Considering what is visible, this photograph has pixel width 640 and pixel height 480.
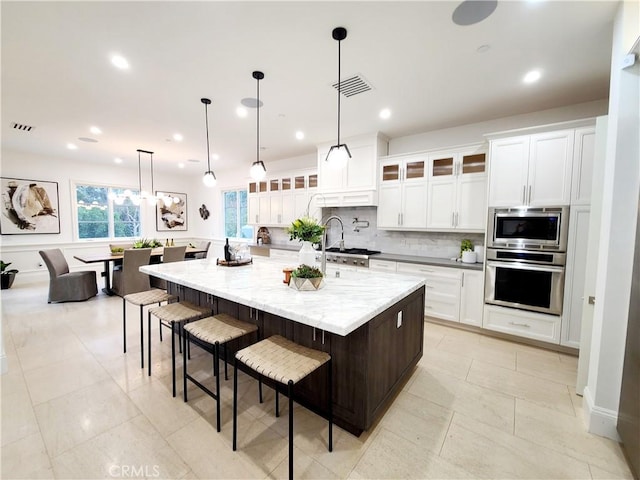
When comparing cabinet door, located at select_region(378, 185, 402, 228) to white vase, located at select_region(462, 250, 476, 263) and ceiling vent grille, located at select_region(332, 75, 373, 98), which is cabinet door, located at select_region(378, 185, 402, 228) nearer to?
white vase, located at select_region(462, 250, 476, 263)

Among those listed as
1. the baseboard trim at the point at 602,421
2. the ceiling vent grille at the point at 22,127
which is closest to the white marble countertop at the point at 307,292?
the baseboard trim at the point at 602,421

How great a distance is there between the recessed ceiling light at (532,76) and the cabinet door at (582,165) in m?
0.71

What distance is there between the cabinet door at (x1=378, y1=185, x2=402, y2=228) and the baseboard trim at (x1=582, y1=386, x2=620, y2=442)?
289 cm

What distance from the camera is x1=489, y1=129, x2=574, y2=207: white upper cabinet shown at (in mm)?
2861

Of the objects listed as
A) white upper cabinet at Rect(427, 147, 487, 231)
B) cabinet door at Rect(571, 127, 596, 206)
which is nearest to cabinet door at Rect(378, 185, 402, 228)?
white upper cabinet at Rect(427, 147, 487, 231)

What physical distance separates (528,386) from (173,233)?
28.9 feet

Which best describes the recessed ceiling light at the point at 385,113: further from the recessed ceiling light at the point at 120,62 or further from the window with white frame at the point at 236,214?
the window with white frame at the point at 236,214

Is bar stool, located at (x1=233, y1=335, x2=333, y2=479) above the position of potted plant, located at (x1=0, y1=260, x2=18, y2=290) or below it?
above

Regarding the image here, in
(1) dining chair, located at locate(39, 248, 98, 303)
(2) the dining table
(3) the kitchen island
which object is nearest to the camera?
(3) the kitchen island

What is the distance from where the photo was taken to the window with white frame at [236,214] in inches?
293

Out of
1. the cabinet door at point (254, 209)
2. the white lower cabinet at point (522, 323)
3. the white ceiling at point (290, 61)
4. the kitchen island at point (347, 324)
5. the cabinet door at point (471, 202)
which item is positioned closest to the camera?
the kitchen island at point (347, 324)

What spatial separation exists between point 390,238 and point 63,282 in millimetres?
5681

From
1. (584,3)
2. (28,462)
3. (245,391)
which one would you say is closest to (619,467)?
(245,391)

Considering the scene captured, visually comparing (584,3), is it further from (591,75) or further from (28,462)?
(28,462)
